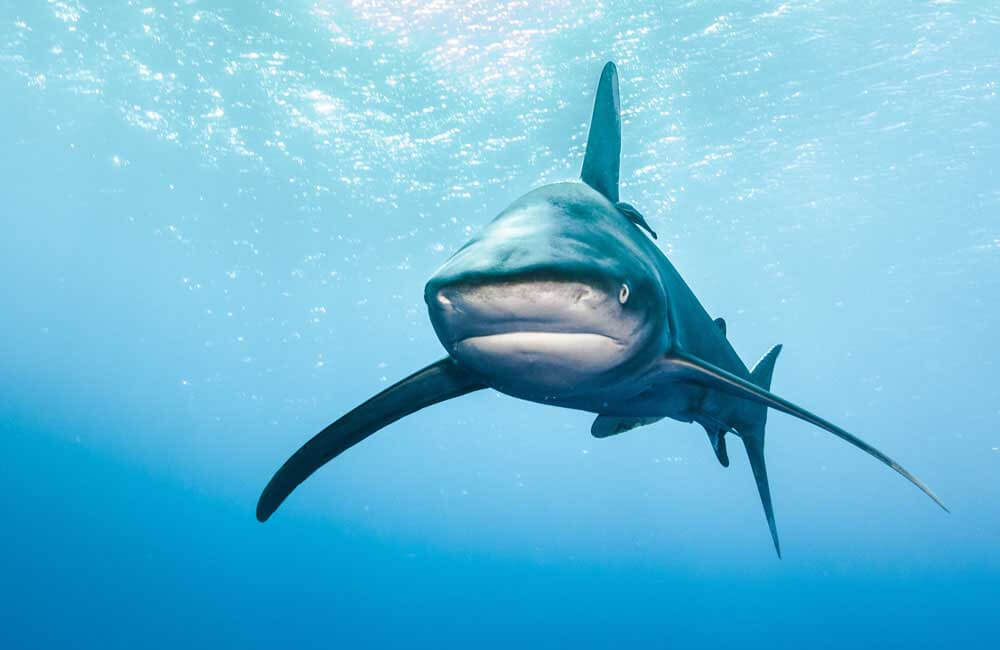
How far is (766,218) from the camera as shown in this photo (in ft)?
53.4

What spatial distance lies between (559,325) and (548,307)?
0.10 metres

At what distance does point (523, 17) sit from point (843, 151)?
825cm

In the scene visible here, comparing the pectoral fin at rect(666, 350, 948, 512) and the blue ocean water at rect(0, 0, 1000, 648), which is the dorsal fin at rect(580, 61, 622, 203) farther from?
the blue ocean water at rect(0, 0, 1000, 648)

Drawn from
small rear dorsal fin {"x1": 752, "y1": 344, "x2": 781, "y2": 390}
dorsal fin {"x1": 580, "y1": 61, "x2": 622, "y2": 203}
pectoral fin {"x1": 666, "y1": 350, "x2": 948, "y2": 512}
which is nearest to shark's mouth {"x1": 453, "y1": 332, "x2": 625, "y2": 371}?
pectoral fin {"x1": 666, "y1": 350, "x2": 948, "y2": 512}

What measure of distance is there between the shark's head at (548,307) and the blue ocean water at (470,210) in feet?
32.1

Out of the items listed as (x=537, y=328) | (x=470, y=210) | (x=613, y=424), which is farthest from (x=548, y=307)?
(x=470, y=210)

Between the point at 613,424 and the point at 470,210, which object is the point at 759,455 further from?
the point at 470,210

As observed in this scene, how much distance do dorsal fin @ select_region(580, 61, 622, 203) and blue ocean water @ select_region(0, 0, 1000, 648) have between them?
7.67m

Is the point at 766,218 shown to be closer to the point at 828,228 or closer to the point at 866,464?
the point at 828,228

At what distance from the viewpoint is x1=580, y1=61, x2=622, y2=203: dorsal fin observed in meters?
3.62

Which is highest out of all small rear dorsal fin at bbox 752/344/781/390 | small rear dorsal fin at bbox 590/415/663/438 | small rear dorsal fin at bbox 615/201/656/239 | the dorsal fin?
the dorsal fin

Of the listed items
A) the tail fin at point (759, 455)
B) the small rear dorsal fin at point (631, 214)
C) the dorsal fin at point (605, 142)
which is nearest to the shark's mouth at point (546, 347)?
the small rear dorsal fin at point (631, 214)

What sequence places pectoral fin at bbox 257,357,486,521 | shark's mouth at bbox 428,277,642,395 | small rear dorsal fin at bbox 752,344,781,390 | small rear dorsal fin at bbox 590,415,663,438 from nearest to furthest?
shark's mouth at bbox 428,277,642,395, pectoral fin at bbox 257,357,486,521, small rear dorsal fin at bbox 590,415,663,438, small rear dorsal fin at bbox 752,344,781,390

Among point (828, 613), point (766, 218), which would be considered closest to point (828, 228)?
point (766, 218)
